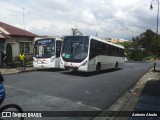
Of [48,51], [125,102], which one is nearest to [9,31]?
[48,51]

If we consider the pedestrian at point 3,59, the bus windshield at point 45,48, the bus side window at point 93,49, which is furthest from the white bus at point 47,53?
the bus side window at point 93,49

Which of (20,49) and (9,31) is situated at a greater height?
→ (9,31)

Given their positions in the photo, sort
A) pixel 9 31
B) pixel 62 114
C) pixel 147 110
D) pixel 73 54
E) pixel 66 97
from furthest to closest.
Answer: pixel 9 31, pixel 73 54, pixel 66 97, pixel 147 110, pixel 62 114

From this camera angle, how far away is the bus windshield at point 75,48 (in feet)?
67.4

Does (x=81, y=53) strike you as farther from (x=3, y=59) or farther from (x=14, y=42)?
(x=14, y=42)

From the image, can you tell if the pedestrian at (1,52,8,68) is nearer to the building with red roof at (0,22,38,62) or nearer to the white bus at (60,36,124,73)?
the building with red roof at (0,22,38,62)

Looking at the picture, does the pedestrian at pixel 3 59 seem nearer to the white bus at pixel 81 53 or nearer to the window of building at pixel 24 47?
the window of building at pixel 24 47

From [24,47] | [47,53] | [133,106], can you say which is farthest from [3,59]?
[133,106]

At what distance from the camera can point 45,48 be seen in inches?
973

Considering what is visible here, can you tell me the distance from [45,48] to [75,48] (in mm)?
4669

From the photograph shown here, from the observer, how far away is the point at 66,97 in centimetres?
1148

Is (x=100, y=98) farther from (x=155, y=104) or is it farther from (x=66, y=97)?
(x=155, y=104)

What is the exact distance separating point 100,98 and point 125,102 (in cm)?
119

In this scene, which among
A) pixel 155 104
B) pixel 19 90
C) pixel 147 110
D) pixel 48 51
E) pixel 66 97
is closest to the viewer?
pixel 147 110
